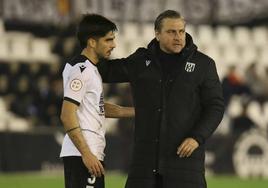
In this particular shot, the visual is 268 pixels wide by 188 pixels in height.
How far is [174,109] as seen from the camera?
6.95 meters

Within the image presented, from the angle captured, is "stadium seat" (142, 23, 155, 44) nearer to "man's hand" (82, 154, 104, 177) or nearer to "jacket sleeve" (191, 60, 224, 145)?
"jacket sleeve" (191, 60, 224, 145)

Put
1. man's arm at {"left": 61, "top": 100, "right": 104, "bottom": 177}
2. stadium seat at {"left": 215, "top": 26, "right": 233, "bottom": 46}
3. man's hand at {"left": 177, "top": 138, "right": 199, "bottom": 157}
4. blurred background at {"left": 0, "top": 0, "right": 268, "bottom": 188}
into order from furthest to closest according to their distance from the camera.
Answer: stadium seat at {"left": 215, "top": 26, "right": 233, "bottom": 46} < blurred background at {"left": 0, "top": 0, "right": 268, "bottom": 188} < man's hand at {"left": 177, "top": 138, "right": 199, "bottom": 157} < man's arm at {"left": 61, "top": 100, "right": 104, "bottom": 177}

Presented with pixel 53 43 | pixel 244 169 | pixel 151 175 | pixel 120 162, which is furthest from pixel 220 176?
pixel 151 175

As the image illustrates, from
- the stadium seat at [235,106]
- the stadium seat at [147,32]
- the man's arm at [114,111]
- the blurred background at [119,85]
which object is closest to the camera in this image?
the man's arm at [114,111]

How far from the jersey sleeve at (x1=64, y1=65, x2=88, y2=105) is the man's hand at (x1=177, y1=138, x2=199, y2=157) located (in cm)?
81

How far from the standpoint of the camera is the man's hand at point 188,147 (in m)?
6.80

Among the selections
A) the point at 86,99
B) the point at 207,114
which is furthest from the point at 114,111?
the point at 207,114

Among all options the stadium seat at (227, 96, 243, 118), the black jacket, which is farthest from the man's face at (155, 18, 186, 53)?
the stadium seat at (227, 96, 243, 118)

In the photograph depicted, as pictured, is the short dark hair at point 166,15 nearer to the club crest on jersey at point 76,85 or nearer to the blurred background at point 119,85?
the club crest on jersey at point 76,85

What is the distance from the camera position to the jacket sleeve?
6.86 meters

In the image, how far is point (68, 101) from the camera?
675cm

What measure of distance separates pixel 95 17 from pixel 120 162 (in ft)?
40.4

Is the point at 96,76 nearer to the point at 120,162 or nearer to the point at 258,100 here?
the point at 120,162

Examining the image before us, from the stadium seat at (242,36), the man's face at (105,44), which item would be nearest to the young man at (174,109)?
the man's face at (105,44)
